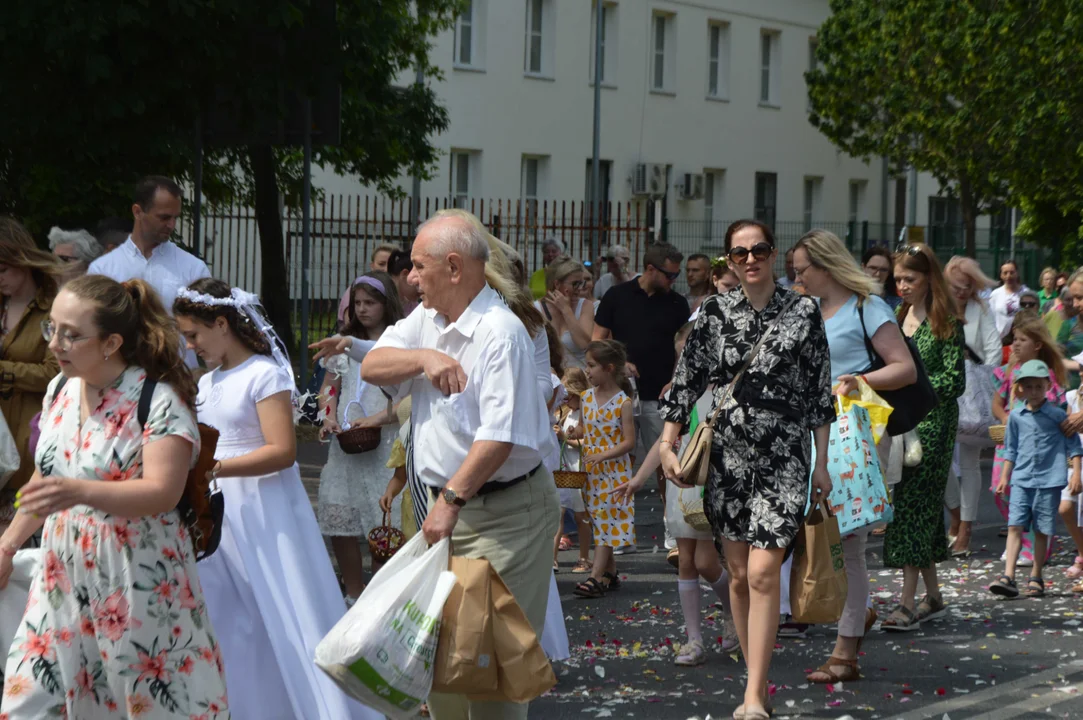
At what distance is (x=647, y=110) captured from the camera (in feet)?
127

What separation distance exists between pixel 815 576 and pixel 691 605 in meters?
1.16

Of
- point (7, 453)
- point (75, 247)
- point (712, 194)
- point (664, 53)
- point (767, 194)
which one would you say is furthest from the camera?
point (767, 194)

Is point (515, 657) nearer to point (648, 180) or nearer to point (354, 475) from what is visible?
point (354, 475)

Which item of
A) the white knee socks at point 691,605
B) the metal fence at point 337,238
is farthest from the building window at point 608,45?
the white knee socks at point 691,605

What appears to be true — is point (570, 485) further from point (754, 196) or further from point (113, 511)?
point (754, 196)

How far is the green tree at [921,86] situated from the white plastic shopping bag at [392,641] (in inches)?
1146

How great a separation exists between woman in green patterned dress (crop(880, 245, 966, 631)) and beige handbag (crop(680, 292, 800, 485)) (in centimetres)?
219

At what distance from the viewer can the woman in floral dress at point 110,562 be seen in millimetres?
4453

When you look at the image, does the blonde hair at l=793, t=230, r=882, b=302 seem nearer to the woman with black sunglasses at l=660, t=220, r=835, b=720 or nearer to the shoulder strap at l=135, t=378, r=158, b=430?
the woman with black sunglasses at l=660, t=220, r=835, b=720

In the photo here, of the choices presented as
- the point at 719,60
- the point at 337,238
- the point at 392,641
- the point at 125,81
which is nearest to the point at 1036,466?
the point at 392,641

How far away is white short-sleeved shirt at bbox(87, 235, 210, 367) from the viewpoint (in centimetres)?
862

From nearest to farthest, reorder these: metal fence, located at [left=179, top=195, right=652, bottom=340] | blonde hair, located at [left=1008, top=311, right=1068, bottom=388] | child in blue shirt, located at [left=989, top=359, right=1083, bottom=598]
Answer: child in blue shirt, located at [left=989, top=359, right=1083, bottom=598]
blonde hair, located at [left=1008, top=311, right=1068, bottom=388]
metal fence, located at [left=179, top=195, right=652, bottom=340]

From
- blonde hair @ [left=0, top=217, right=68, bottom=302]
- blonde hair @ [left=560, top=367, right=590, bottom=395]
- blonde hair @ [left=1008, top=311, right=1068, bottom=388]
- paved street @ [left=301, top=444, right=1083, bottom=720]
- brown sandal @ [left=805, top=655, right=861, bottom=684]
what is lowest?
paved street @ [left=301, top=444, right=1083, bottom=720]

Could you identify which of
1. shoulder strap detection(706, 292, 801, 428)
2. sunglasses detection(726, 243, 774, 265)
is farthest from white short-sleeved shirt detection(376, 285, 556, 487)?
sunglasses detection(726, 243, 774, 265)
